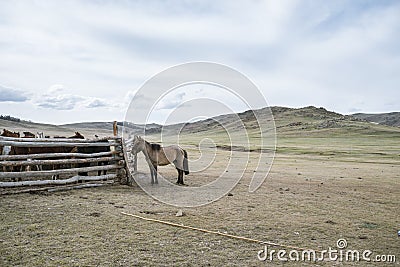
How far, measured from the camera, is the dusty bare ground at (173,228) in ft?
16.6

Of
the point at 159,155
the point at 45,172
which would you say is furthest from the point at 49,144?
the point at 159,155

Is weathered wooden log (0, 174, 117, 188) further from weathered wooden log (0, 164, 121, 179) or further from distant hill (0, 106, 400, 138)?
distant hill (0, 106, 400, 138)

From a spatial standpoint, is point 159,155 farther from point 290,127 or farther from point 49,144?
point 290,127

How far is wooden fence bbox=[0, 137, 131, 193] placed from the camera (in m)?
9.20

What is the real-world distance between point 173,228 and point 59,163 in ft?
16.9

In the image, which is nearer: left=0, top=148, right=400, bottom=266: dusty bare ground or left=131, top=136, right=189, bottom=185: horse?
left=0, top=148, right=400, bottom=266: dusty bare ground

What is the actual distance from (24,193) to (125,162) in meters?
3.21

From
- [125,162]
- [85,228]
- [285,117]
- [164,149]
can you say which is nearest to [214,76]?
[164,149]

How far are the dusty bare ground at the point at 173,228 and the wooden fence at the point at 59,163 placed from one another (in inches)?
23.0

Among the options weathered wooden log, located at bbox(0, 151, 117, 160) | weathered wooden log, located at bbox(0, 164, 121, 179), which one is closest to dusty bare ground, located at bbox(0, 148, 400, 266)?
weathered wooden log, located at bbox(0, 164, 121, 179)

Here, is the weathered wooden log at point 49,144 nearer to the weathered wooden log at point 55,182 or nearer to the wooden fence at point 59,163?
the wooden fence at point 59,163

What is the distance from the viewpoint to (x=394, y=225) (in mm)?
7254

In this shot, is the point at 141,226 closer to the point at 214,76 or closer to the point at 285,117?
the point at 214,76

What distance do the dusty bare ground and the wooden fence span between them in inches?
23.0
